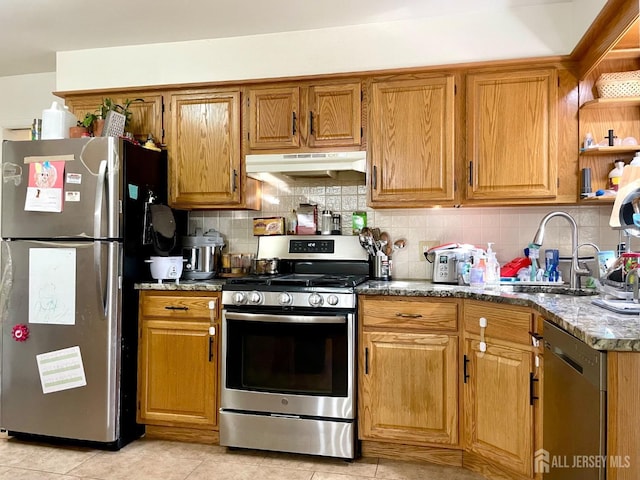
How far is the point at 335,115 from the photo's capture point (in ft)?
9.17

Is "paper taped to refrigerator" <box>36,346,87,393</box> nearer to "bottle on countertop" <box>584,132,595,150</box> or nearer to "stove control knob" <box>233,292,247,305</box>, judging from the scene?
"stove control knob" <box>233,292,247,305</box>

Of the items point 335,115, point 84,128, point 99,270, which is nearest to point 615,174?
point 335,115

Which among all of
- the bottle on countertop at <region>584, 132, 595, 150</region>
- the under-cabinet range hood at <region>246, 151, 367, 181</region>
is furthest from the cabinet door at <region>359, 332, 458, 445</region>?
the bottle on countertop at <region>584, 132, 595, 150</region>

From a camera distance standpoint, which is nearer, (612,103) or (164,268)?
(612,103)

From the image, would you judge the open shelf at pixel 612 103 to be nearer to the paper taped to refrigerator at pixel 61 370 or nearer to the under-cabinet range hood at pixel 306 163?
the under-cabinet range hood at pixel 306 163

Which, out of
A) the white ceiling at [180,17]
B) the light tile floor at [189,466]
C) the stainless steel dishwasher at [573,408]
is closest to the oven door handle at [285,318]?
the light tile floor at [189,466]

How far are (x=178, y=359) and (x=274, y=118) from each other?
1.52 meters

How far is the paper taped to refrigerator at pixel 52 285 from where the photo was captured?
8.47 ft

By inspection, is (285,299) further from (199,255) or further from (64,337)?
(64,337)

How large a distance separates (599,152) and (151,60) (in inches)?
107

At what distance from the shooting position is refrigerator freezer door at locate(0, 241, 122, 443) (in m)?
2.56

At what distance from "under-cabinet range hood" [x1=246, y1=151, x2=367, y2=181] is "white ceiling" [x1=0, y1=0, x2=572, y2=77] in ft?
2.50

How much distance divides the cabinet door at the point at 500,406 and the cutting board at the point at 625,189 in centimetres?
67

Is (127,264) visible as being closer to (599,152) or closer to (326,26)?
(326,26)
